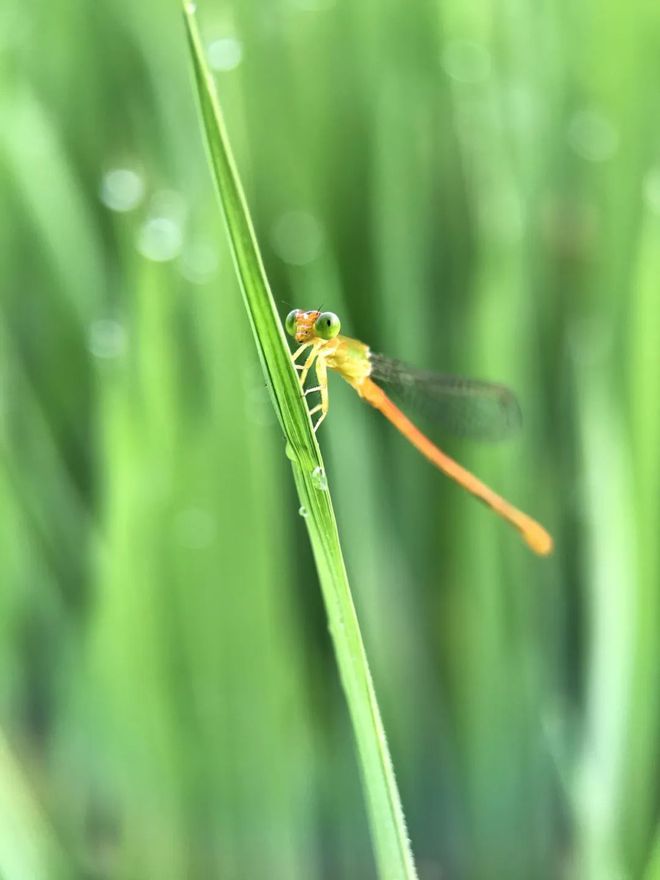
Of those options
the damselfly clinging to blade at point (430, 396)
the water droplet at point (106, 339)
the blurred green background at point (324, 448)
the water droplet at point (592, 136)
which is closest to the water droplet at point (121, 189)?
the blurred green background at point (324, 448)

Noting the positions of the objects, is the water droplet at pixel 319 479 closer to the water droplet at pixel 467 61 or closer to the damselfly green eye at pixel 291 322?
the damselfly green eye at pixel 291 322

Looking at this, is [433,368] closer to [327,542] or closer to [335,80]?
[335,80]

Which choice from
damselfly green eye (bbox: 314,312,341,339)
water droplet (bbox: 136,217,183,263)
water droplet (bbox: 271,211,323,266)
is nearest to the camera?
damselfly green eye (bbox: 314,312,341,339)

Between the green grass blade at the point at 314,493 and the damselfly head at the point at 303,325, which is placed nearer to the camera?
the green grass blade at the point at 314,493

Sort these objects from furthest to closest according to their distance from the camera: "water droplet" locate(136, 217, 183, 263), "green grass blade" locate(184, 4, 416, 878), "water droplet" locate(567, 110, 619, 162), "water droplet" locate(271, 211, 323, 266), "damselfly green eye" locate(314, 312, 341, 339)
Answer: "water droplet" locate(567, 110, 619, 162), "water droplet" locate(271, 211, 323, 266), "water droplet" locate(136, 217, 183, 263), "damselfly green eye" locate(314, 312, 341, 339), "green grass blade" locate(184, 4, 416, 878)

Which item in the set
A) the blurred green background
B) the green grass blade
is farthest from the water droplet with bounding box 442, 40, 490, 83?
the green grass blade

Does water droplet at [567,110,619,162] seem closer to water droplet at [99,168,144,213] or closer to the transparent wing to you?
the transparent wing
